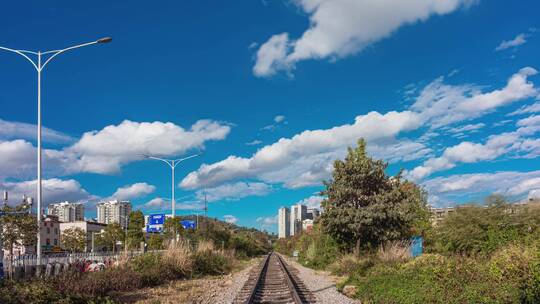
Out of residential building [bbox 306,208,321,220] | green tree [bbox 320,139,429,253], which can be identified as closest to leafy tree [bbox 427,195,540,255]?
green tree [bbox 320,139,429,253]

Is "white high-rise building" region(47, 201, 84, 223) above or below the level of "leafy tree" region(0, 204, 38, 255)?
below

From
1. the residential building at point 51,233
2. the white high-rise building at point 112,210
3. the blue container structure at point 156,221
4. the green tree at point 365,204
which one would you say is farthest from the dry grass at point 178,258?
the white high-rise building at point 112,210

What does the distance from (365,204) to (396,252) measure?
4.42 m

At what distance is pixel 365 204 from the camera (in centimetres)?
2406

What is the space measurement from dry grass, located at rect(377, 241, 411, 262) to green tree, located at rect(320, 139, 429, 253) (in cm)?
114

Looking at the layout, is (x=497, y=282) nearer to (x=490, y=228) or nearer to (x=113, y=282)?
(x=490, y=228)

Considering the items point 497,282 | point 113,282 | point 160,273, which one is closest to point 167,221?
point 160,273

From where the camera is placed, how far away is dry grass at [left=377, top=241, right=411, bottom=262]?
19.1 m

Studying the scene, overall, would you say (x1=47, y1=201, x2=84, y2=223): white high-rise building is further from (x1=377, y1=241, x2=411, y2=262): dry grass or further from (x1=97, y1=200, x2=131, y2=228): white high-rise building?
(x1=377, y1=241, x2=411, y2=262): dry grass

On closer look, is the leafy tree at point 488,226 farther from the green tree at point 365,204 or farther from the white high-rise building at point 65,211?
the white high-rise building at point 65,211

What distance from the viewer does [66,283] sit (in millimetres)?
13508

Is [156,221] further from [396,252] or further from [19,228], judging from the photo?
[396,252]

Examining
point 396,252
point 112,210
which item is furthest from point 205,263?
point 112,210

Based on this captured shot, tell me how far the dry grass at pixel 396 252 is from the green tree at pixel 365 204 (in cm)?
114
